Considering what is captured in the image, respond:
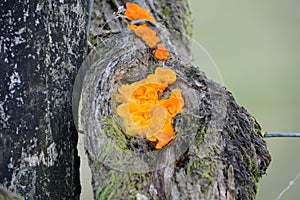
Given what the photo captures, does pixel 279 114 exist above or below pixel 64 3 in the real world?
below

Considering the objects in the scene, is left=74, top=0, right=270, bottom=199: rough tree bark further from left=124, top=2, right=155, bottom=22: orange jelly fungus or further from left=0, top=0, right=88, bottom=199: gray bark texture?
left=124, top=2, right=155, bottom=22: orange jelly fungus

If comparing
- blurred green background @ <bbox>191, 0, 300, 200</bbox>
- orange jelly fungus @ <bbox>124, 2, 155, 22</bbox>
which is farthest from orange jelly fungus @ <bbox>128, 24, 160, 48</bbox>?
blurred green background @ <bbox>191, 0, 300, 200</bbox>

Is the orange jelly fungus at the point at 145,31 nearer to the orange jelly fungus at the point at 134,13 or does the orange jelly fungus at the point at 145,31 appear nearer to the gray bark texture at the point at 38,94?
the orange jelly fungus at the point at 134,13

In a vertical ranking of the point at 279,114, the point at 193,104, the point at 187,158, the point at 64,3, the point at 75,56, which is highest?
the point at 64,3

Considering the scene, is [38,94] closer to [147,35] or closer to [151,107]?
[151,107]

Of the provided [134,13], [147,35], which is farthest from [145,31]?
[134,13]

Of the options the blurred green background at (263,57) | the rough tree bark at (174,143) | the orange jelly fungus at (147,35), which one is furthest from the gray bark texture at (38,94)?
the blurred green background at (263,57)

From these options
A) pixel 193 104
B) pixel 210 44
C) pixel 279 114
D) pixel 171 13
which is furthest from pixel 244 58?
pixel 193 104

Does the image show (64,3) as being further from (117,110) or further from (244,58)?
(244,58)
